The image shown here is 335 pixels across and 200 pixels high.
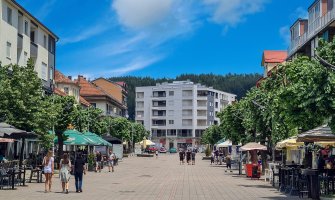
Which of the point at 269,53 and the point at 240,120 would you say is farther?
the point at 269,53

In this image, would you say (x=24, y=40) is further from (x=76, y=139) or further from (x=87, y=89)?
(x=87, y=89)

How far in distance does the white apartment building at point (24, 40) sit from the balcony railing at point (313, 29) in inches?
1026

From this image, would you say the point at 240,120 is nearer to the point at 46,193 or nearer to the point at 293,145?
the point at 293,145

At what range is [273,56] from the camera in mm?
87000

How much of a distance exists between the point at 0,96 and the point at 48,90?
92.7 ft

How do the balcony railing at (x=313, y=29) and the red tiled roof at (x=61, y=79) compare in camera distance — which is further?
the red tiled roof at (x=61, y=79)

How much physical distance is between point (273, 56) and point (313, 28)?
3099 cm

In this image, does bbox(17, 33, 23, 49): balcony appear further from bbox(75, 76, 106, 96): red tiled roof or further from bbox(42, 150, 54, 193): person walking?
bbox(75, 76, 106, 96): red tiled roof

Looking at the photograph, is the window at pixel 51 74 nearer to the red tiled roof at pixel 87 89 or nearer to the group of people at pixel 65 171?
the group of people at pixel 65 171

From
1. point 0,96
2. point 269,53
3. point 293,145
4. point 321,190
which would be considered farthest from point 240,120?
point 269,53

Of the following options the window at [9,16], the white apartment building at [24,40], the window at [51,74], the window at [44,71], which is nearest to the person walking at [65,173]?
the white apartment building at [24,40]

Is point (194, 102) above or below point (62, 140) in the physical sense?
above

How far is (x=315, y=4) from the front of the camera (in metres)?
55.7

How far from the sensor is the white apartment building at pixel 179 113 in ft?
536
